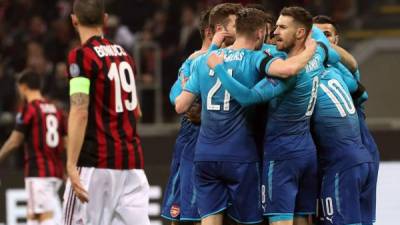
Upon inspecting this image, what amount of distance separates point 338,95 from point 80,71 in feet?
6.66

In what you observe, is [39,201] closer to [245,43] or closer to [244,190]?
[244,190]

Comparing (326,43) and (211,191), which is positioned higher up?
(326,43)

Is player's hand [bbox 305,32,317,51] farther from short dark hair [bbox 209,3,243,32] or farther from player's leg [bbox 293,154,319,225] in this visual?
player's leg [bbox 293,154,319,225]

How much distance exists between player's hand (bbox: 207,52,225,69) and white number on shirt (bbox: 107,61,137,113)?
22.2 inches

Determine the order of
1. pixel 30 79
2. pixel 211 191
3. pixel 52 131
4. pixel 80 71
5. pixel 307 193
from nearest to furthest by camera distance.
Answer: pixel 80 71 → pixel 211 191 → pixel 307 193 → pixel 30 79 → pixel 52 131

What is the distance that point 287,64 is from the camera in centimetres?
791

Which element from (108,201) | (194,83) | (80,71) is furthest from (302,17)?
(108,201)

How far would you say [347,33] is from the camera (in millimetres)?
17906

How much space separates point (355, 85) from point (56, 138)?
18.1 ft

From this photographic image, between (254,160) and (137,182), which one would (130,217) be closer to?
(137,182)

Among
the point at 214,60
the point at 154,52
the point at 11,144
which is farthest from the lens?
the point at 154,52

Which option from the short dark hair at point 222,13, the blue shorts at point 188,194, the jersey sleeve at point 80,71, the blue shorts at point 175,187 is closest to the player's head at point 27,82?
the blue shorts at point 175,187

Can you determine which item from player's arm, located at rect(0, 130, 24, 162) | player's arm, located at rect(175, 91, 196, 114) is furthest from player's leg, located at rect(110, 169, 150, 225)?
player's arm, located at rect(0, 130, 24, 162)

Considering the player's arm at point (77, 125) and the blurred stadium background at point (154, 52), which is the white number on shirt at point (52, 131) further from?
the player's arm at point (77, 125)
